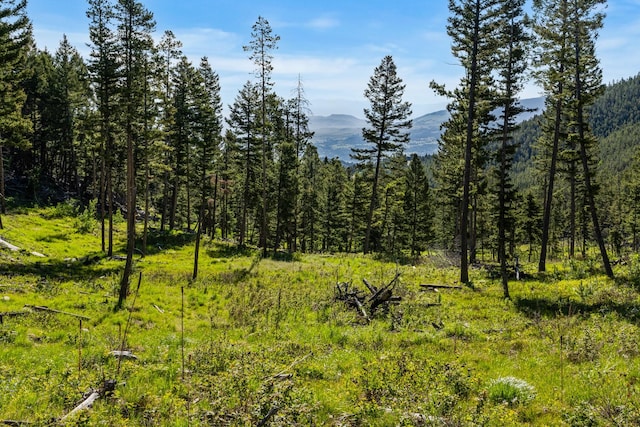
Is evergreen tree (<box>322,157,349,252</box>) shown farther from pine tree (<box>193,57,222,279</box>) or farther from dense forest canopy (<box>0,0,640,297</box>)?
pine tree (<box>193,57,222,279</box>)

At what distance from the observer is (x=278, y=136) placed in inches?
1604

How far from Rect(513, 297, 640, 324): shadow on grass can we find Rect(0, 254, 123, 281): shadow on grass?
71.3 feet

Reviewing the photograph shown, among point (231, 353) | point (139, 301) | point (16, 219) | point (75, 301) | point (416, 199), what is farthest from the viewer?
point (416, 199)

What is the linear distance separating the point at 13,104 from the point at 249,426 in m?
37.0

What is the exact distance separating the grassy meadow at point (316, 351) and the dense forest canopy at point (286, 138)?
3766 millimetres

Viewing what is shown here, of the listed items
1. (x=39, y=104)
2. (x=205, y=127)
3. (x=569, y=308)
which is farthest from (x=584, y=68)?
(x=39, y=104)

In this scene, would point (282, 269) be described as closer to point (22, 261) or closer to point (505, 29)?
point (22, 261)

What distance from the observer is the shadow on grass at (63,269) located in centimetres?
2105

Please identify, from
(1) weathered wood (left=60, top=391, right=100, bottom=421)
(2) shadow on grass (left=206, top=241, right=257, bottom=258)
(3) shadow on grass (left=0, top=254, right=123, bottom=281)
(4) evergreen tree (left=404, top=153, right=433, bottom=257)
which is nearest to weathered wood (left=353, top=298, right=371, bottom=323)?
(1) weathered wood (left=60, top=391, right=100, bottom=421)

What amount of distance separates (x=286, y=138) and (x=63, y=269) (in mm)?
25074

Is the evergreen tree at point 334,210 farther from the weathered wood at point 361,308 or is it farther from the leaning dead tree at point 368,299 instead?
the weathered wood at point 361,308

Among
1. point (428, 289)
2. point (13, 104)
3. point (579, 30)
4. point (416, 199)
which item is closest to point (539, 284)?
point (428, 289)

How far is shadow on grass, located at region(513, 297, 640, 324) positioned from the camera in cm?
1376

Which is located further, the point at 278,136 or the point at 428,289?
the point at 278,136
